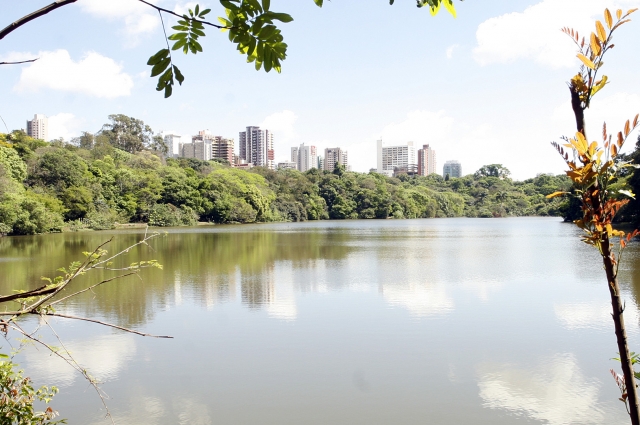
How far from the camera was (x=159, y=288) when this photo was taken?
11.0 m

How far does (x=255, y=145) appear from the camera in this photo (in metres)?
116

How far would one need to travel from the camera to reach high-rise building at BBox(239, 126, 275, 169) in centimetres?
11425

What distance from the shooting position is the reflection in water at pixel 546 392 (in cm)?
465

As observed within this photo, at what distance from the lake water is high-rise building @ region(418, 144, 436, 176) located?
390 ft

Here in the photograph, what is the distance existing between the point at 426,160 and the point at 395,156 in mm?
14048

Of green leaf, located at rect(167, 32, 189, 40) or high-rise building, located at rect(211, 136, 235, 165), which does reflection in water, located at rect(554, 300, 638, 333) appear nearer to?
green leaf, located at rect(167, 32, 189, 40)

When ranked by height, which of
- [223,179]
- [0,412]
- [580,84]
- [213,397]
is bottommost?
[213,397]

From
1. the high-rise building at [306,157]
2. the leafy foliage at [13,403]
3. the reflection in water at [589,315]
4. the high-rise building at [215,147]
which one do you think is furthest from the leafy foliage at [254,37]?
the high-rise building at [306,157]

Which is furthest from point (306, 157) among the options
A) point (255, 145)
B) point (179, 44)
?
point (179, 44)

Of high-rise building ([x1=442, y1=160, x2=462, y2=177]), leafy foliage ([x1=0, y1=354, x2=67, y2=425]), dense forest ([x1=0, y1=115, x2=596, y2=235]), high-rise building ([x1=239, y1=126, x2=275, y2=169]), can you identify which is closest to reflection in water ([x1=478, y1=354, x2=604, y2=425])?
leafy foliage ([x1=0, y1=354, x2=67, y2=425])

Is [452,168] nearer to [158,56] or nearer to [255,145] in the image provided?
[255,145]

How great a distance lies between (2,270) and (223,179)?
3113 centimetres

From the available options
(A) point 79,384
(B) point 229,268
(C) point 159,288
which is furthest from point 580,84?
(B) point 229,268

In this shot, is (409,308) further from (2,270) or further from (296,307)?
(2,270)
